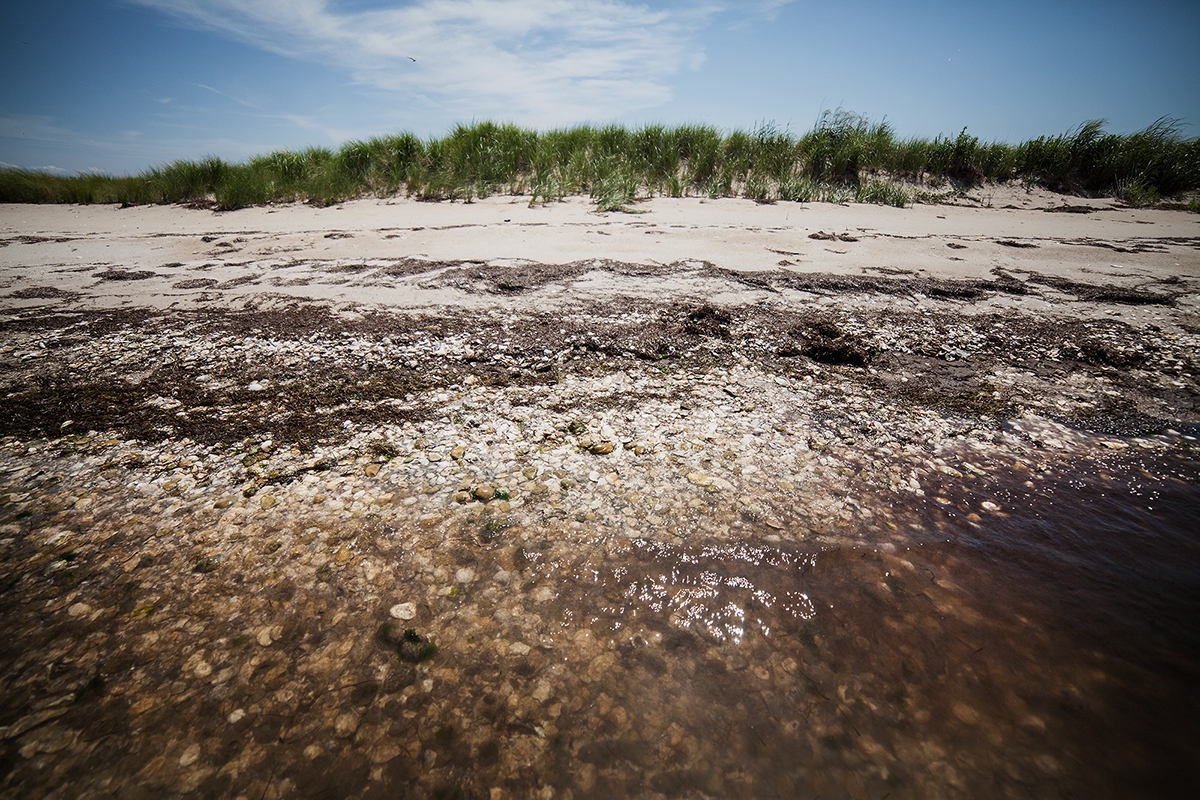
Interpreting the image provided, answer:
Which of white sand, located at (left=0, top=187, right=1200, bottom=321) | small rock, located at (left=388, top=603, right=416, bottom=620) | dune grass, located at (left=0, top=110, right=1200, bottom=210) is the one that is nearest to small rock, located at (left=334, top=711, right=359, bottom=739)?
small rock, located at (left=388, top=603, right=416, bottom=620)

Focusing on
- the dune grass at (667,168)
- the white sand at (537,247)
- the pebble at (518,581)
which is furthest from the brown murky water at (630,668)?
the dune grass at (667,168)

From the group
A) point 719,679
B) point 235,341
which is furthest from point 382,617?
point 235,341

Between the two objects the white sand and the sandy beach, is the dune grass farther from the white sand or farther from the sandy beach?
the sandy beach

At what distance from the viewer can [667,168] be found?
33.9 feet

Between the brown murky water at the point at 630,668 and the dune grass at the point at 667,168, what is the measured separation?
9077 mm

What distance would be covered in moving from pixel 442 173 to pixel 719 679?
35.1 ft

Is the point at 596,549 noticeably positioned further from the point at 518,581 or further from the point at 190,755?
the point at 190,755

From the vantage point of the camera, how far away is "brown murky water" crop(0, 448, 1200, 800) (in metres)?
1.10

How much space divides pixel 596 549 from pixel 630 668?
0.43m

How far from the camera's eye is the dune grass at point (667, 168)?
971 cm

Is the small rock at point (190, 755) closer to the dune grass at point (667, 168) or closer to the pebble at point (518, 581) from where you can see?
the pebble at point (518, 581)

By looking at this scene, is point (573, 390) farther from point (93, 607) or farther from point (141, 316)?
point (141, 316)

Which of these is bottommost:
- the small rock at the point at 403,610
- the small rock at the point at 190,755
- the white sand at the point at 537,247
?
the small rock at the point at 190,755

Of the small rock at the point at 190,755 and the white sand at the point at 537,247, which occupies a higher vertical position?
the white sand at the point at 537,247
